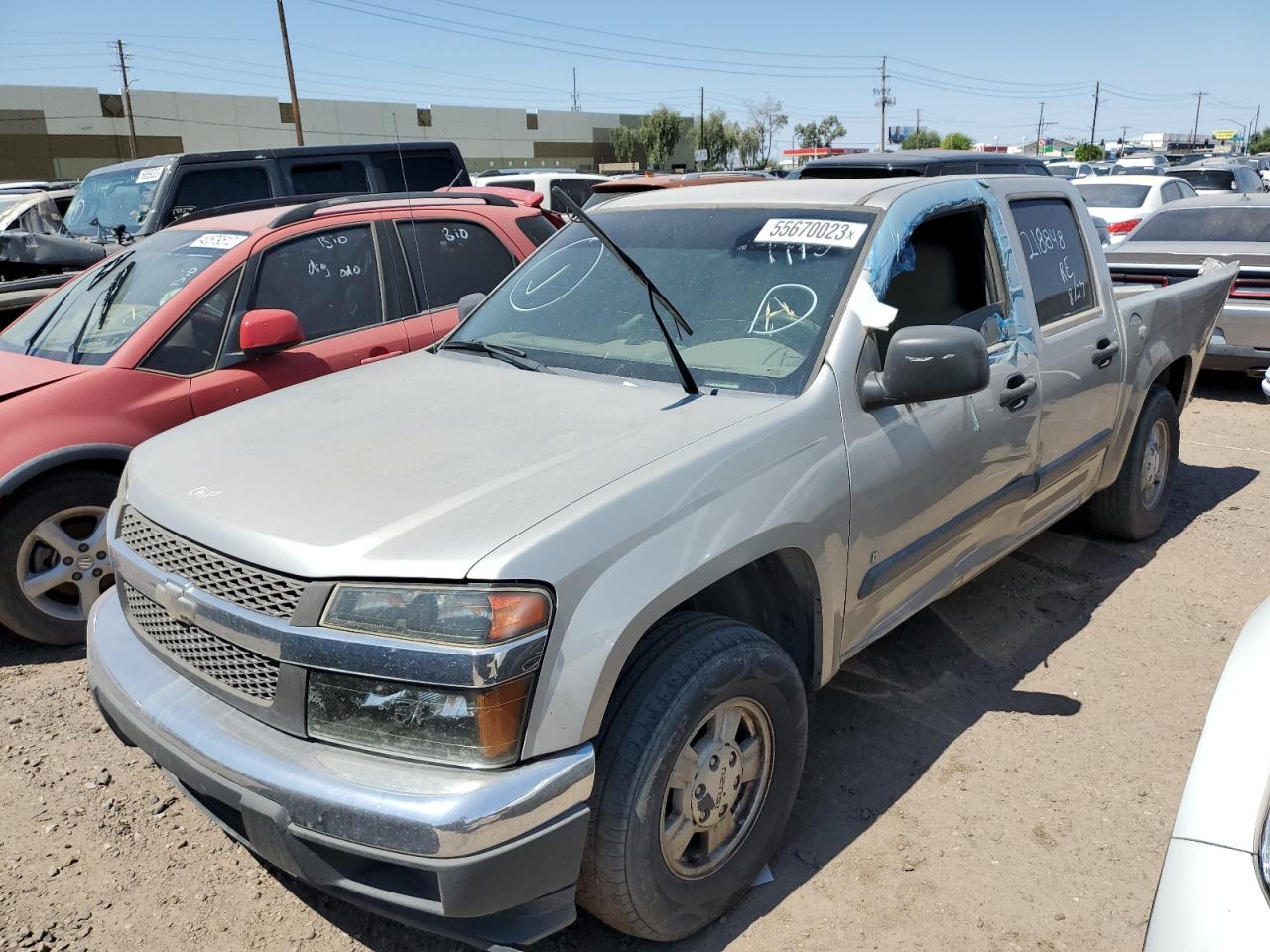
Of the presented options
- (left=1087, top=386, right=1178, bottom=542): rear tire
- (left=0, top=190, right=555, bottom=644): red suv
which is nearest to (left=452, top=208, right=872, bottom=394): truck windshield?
(left=0, top=190, right=555, bottom=644): red suv

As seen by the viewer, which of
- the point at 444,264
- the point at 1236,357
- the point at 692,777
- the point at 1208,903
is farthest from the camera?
the point at 1236,357

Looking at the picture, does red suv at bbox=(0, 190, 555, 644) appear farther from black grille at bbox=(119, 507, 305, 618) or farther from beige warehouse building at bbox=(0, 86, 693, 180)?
beige warehouse building at bbox=(0, 86, 693, 180)

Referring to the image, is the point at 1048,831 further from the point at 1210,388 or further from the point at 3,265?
the point at 3,265

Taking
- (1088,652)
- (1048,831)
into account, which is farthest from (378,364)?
(1088,652)

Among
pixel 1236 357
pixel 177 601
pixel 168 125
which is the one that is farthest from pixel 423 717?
pixel 168 125

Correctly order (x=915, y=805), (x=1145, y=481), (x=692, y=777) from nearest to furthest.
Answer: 1. (x=692, y=777)
2. (x=915, y=805)
3. (x=1145, y=481)

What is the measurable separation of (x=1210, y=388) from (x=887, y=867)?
764 cm

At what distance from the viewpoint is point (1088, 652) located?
160 inches

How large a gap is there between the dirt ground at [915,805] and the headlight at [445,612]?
1068mm

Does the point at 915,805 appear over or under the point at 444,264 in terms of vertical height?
under

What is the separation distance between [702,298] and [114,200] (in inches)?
312

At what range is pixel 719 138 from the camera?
7525 cm

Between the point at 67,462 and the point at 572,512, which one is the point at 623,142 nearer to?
the point at 67,462

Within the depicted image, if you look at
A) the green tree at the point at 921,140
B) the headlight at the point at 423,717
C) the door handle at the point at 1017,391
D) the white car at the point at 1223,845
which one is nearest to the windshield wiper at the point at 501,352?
the headlight at the point at 423,717
